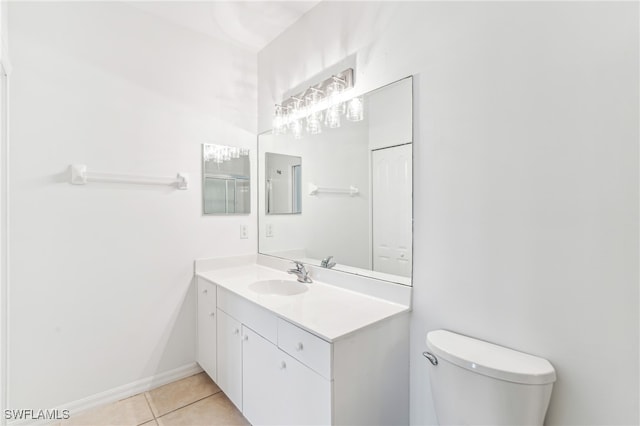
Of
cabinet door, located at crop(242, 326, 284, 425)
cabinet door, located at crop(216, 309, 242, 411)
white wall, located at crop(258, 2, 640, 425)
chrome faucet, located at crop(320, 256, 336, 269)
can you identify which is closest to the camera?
white wall, located at crop(258, 2, 640, 425)

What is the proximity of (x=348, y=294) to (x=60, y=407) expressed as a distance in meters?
1.82

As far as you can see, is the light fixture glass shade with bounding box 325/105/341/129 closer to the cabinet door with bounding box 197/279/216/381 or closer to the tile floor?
the cabinet door with bounding box 197/279/216/381

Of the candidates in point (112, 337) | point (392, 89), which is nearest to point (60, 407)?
point (112, 337)

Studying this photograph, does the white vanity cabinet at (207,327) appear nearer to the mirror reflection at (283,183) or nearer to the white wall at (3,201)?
the mirror reflection at (283,183)

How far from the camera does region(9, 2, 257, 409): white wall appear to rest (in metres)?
1.63

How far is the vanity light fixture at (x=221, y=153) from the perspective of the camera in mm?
2279

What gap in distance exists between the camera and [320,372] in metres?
1.16

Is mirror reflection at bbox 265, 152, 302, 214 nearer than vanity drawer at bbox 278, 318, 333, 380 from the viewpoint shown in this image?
No

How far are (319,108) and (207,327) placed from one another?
170 cm

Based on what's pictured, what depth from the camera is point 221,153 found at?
235 cm

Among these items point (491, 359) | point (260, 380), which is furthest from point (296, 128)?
point (491, 359)

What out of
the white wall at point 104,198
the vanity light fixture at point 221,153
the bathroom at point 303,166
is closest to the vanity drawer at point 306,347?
the bathroom at point 303,166

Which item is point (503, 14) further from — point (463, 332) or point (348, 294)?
point (348, 294)

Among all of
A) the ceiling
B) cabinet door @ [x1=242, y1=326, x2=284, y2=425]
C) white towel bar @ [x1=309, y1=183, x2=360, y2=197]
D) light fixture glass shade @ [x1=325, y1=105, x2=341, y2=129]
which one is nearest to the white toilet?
cabinet door @ [x1=242, y1=326, x2=284, y2=425]
